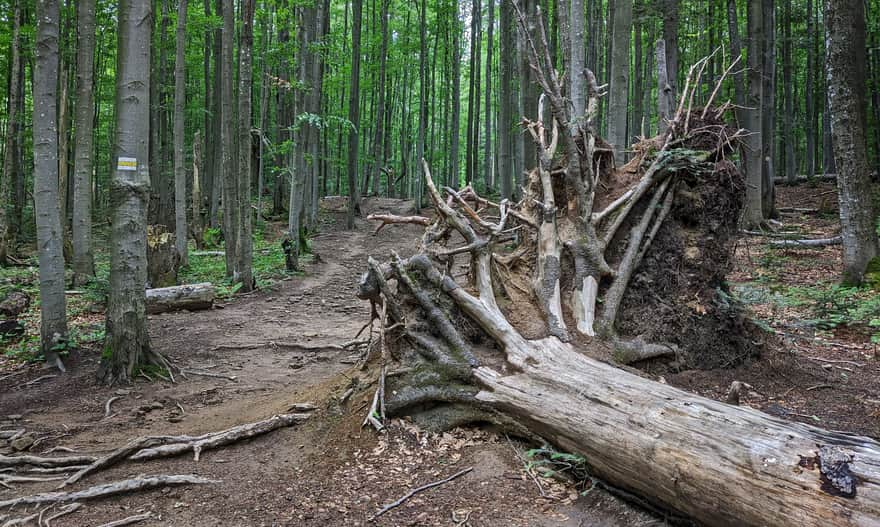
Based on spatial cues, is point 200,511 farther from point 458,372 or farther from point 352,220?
point 352,220

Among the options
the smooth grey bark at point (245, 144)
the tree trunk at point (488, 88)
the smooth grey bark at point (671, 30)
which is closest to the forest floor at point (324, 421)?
the smooth grey bark at point (245, 144)

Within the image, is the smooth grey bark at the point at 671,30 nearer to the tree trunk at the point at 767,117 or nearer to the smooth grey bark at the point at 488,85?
the tree trunk at the point at 767,117

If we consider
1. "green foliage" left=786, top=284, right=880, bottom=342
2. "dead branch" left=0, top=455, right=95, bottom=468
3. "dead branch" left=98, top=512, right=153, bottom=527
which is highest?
"green foliage" left=786, top=284, right=880, bottom=342

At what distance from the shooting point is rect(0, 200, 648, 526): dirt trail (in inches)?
131

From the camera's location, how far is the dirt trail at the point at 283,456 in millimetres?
3328

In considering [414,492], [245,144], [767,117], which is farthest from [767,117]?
[414,492]

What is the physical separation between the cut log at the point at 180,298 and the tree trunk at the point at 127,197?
3.91 metres

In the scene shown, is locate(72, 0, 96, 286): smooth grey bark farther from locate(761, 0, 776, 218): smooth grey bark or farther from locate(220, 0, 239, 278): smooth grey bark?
locate(761, 0, 776, 218): smooth grey bark

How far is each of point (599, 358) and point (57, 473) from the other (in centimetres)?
430

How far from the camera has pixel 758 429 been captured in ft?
9.11

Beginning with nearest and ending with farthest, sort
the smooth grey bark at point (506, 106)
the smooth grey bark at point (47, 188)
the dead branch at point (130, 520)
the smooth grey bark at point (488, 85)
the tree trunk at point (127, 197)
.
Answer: the dead branch at point (130, 520), the tree trunk at point (127, 197), the smooth grey bark at point (47, 188), the smooth grey bark at point (506, 106), the smooth grey bark at point (488, 85)

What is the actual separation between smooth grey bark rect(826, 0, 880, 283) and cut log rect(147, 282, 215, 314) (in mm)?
10823

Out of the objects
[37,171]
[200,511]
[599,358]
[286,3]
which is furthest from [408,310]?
[286,3]

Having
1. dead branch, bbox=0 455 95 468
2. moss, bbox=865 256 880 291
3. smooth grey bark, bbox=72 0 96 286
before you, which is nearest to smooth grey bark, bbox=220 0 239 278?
smooth grey bark, bbox=72 0 96 286
